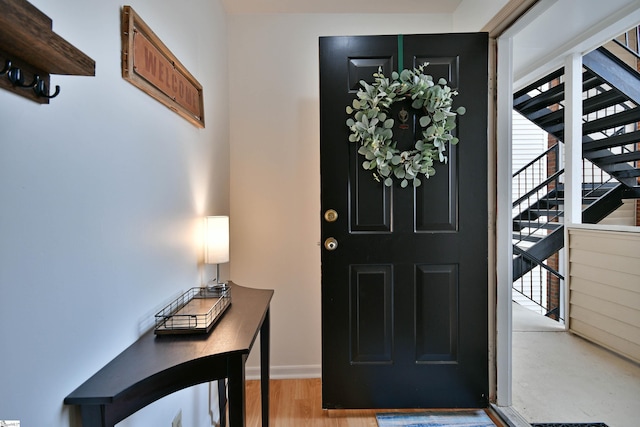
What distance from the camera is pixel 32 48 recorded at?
0.53 metres

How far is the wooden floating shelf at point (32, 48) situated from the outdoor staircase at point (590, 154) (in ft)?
12.9

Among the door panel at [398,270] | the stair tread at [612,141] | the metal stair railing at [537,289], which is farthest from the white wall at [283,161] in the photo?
the metal stair railing at [537,289]

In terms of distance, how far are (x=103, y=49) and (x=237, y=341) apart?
0.88 metres

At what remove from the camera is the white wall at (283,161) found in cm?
223

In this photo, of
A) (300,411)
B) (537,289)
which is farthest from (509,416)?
(537,289)

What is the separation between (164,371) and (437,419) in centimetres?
165

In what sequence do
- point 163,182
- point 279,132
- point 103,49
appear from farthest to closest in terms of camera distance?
point 279,132
point 163,182
point 103,49

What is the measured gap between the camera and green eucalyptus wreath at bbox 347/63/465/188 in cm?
179

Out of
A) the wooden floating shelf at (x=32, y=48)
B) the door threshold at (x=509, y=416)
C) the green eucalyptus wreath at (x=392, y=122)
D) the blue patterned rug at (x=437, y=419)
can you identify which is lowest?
the blue patterned rug at (x=437, y=419)

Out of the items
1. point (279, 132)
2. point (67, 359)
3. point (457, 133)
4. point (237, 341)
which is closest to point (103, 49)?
point (67, 359)

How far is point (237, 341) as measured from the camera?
96 centimetres

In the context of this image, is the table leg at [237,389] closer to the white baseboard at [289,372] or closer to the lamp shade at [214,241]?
the lamp shade at [214,241]

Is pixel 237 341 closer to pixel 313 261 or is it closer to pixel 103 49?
pixel 103 49

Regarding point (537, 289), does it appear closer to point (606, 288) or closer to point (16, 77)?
point (606, 288)
